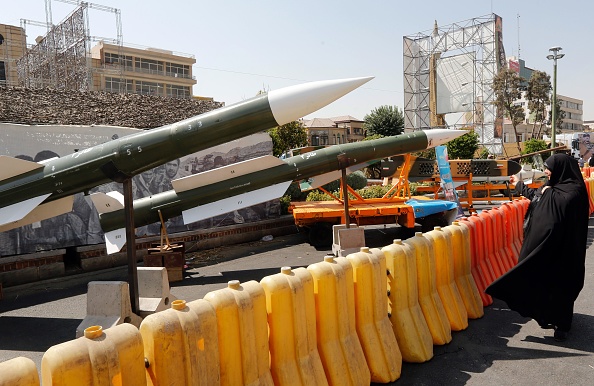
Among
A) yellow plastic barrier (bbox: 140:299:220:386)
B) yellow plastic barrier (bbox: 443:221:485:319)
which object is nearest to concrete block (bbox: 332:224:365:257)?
yellow plastic barrier (bbox: 443:221:485:319)

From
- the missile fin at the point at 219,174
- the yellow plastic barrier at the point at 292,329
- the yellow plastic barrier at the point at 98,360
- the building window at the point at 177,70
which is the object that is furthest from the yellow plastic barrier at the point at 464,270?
the building window at the point at 177,70

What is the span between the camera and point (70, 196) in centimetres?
798

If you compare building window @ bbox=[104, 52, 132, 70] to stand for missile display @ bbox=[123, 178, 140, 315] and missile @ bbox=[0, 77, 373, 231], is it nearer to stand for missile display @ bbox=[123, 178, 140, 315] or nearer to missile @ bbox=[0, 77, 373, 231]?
missile @ bbox=[0, 77, 373, 231]

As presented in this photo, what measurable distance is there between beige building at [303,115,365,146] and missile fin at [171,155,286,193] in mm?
55746

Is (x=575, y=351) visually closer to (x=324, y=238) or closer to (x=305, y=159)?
(x=305, y=159)

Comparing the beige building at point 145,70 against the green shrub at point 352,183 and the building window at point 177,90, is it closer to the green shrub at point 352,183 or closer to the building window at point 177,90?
the building window at point 177,90

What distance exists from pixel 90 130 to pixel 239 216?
4.64 m

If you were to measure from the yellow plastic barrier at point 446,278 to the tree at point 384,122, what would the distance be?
40.5 m

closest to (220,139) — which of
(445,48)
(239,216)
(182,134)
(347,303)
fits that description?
(182,134)

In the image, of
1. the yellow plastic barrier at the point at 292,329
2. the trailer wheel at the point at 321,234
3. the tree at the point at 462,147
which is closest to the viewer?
the yellow plastic barrier at the point at 292,329

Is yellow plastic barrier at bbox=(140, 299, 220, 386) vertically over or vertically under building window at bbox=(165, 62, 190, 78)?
under

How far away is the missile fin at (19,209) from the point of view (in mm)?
7266

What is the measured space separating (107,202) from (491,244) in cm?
667

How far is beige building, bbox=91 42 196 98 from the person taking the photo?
49094mm
